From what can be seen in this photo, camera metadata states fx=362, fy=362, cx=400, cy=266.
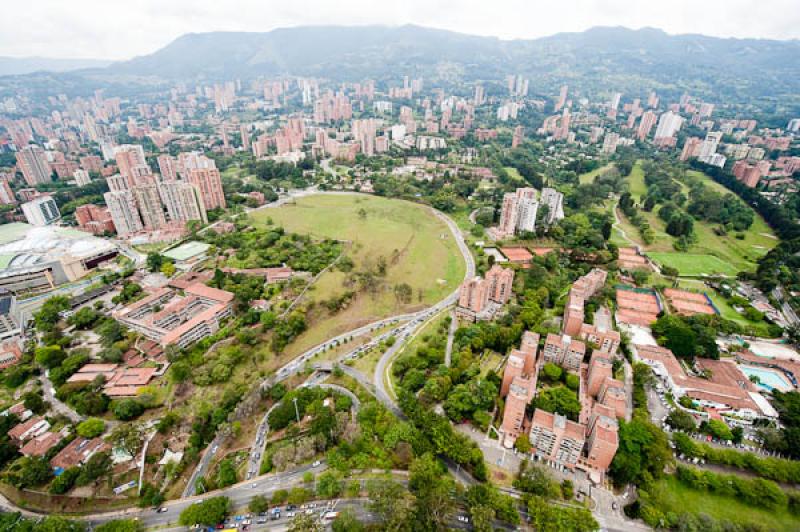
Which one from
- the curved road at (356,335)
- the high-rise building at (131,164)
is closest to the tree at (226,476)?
the curved road at (356,335)

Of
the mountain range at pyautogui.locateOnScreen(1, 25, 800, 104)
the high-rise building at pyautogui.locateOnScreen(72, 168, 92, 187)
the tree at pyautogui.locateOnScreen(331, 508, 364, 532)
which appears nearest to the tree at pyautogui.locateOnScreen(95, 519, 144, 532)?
the tree at pyautogui.locateOnScreen(331, 508, 364, 532)

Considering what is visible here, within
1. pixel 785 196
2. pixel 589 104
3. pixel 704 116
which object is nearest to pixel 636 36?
pixel 589 104

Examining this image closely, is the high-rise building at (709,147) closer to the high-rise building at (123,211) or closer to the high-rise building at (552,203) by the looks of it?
the high-rise building at (552,203)

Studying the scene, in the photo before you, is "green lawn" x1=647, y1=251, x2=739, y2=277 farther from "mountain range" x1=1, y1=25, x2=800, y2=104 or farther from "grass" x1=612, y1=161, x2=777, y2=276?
"mountain range" x1=1, y1=25, x2=800, y2=104

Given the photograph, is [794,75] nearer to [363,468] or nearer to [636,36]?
[636,36]

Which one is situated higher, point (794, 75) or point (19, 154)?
point (794, 75)

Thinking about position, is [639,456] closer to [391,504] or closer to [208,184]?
[391,504]
